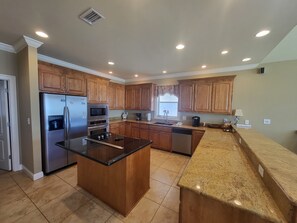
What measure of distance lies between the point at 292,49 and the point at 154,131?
405 centimetres

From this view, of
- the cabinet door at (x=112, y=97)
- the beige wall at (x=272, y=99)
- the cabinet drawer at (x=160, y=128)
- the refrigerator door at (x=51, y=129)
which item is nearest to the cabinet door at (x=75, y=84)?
the refrigerator door at (x=51, y=129)

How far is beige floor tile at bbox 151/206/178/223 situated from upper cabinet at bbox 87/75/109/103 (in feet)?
10.7

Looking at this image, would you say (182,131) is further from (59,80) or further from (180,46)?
(59,80)

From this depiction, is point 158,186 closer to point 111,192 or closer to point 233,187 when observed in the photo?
point 111,192

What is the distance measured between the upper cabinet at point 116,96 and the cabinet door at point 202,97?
3.00 meters

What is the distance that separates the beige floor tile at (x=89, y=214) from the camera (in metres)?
1.74

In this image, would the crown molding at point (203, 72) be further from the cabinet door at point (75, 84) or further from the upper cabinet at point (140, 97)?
the cabinet door at point (75, 84)

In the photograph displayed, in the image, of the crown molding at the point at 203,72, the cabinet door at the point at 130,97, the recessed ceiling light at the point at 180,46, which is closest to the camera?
the recessed ceiling light at the point at 180,46

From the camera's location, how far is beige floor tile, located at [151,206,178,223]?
1757mm

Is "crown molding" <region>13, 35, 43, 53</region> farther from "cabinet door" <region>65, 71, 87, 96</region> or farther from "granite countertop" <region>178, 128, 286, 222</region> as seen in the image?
"granite countertop" <region>178, 128, 286, 222</region>

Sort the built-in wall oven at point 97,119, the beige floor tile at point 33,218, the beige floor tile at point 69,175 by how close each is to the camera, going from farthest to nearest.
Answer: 1. the built-in wall oven at point 97,119
2. the beige floor tile at point 69,175
3. the beige floor tile at point 33,218

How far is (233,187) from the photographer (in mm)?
1084

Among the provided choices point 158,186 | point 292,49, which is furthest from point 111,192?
point 292,49

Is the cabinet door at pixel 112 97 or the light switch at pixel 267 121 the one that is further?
the cabinet door at pixel 112 97
